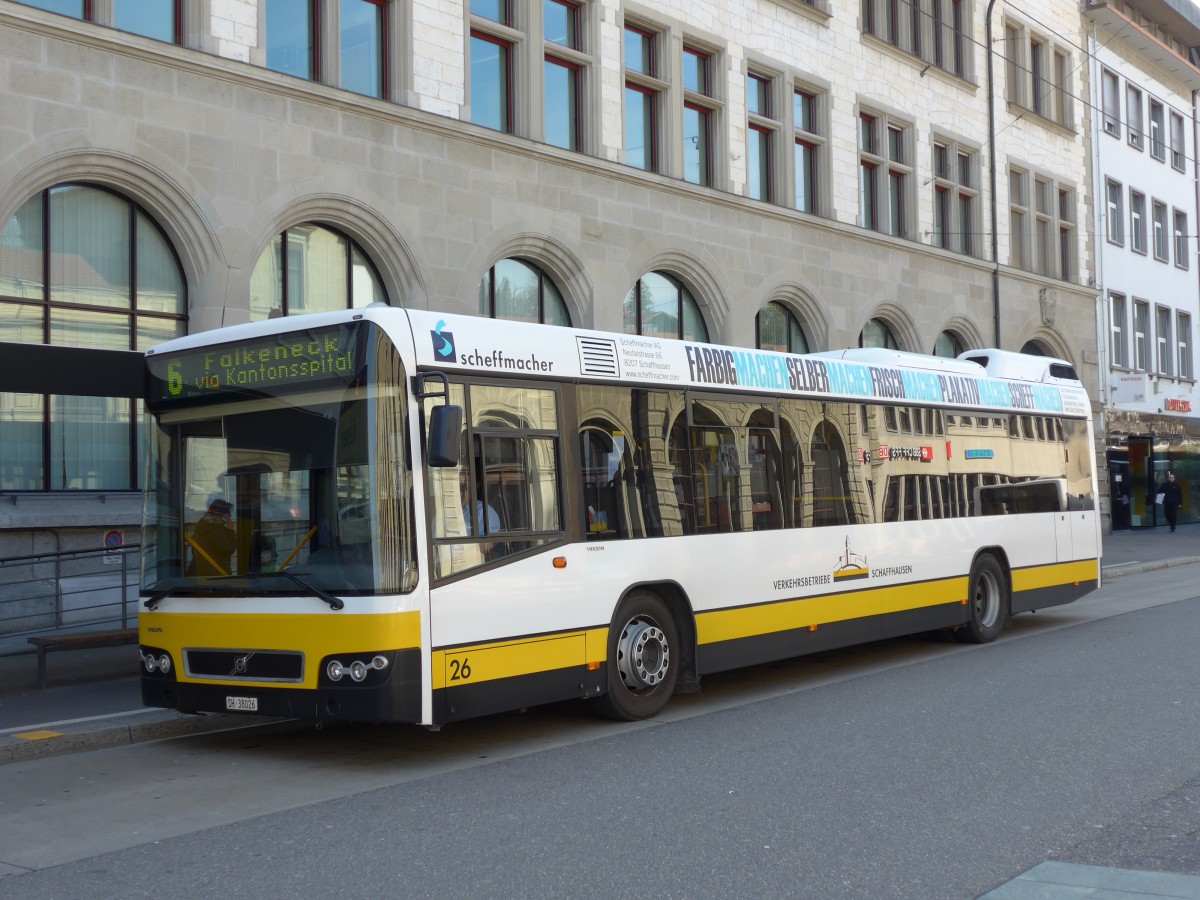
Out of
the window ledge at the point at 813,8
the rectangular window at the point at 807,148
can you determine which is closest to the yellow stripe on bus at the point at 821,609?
the rectangular window at the point at 807,148

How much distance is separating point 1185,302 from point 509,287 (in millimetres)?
28508

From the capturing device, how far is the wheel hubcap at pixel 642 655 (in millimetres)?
9750

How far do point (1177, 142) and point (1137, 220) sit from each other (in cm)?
474

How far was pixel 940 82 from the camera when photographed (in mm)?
29000

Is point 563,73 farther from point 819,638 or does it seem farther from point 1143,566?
point 1143,566

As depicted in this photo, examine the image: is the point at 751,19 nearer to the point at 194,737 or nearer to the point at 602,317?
the point at 602,317

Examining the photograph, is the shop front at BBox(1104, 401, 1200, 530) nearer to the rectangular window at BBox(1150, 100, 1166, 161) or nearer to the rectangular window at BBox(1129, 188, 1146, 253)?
the rectangular window at BBox(1129, 188, 1146, 253)

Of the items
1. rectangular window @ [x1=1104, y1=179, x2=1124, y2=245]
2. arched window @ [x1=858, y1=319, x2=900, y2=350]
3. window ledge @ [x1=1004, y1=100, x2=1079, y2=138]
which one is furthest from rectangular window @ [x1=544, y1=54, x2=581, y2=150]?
rectangular window @ [x1=1104, y1=179, x2=1124, y2=245]

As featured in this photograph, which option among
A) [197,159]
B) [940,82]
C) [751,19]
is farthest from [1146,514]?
[197,159]

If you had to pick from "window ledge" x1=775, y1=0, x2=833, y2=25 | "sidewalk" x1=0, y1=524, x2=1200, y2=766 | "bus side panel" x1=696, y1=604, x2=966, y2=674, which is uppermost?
"window ledge" x1=775, y1=0, x2=833, y2=25

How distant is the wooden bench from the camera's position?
429 inches

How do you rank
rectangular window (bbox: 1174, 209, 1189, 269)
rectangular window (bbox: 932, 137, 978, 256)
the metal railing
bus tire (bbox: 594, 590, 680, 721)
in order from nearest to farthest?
bus tire (bbox: 594, 590, 680, 721) → the metal railing → rectangular window (bbox: 932, 137, 978, 256) → rectangular window (bbox: 1174, 209, 1189, 269)

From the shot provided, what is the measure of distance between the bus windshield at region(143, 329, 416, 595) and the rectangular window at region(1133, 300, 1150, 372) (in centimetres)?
3314

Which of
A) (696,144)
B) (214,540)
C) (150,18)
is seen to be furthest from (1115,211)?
(214,540)
